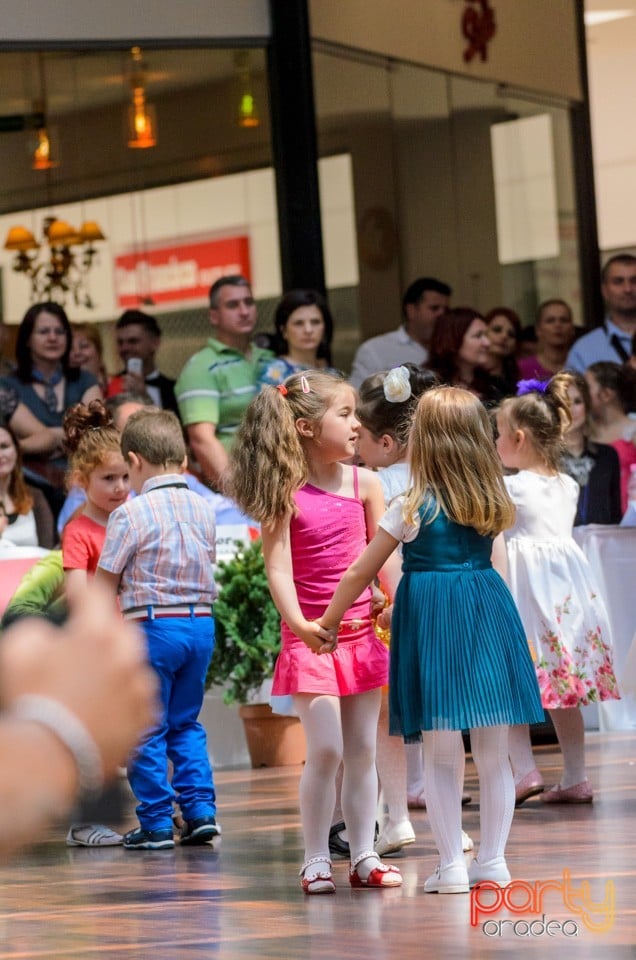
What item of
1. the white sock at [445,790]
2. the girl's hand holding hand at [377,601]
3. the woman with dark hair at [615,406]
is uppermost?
the woman with dark hair at [615,406]

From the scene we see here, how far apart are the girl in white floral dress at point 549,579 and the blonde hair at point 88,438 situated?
61.2 inches

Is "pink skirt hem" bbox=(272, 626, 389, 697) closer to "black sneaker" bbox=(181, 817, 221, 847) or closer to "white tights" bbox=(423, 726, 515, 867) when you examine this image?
"white tights" bbox=(423, 726, 515, 867)

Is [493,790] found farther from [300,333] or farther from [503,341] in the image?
[503,341]

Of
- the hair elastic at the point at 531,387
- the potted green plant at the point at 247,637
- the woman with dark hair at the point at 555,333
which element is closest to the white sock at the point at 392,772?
the hair elastic at the point at 531,387

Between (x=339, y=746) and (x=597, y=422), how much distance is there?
4.69 meters

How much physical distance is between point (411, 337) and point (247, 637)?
230 centimetres

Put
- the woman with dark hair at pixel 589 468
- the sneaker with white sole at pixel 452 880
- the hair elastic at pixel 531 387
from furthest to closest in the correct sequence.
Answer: the woman with dark hair at pixel 589 468
the hair elastic at pixel 531 387
the sneaker with white sole at pixel 452 880

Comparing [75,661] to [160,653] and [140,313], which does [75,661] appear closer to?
[160,653]

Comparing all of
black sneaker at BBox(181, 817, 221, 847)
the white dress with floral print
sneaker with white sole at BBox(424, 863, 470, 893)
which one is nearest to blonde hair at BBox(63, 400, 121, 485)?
black sneaker at BBox(181, 817, 221, 847)

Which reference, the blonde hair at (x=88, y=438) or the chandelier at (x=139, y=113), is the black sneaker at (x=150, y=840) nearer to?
the blonde hair at (x=88, y=438)

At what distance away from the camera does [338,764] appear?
15.8 ft

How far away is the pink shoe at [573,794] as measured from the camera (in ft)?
20.8

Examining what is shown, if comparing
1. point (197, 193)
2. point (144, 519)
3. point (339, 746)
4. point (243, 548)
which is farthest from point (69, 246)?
point (339, 746)

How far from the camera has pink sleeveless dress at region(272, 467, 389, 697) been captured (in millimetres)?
4965
